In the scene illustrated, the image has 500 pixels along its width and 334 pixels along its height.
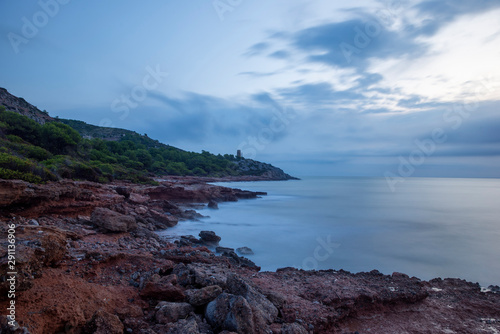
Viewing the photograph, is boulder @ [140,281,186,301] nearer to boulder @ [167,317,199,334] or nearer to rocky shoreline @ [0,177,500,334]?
rocky shoreline @ [0,177,500,334]

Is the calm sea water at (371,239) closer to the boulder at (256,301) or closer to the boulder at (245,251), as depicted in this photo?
the boulder at (245,251)

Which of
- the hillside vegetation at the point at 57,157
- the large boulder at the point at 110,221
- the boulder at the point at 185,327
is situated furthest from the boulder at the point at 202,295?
the hillside vegetation at the point at 57,157

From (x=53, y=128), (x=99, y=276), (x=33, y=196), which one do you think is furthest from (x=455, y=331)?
(x=53, y=128)

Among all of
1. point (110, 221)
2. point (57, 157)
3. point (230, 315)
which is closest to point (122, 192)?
point (110, 221)

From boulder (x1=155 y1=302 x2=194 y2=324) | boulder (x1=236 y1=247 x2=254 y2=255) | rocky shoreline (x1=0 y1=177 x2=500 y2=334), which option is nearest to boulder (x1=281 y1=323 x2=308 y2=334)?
rocky shoreline (x1=0 y1=177 x2=500 y2=334)

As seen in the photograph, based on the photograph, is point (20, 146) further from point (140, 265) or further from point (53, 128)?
point (140, 265)

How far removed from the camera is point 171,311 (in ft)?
13.6

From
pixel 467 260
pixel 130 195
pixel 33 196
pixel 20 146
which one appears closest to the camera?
pixel 33 196

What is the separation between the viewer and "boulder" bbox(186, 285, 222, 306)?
4.44m

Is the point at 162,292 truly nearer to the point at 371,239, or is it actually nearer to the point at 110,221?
the point at 110,221

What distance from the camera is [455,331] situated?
5367mm

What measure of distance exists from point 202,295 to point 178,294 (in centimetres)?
41

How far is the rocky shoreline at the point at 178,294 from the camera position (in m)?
3.68

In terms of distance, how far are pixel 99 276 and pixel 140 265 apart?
833 millimetres
